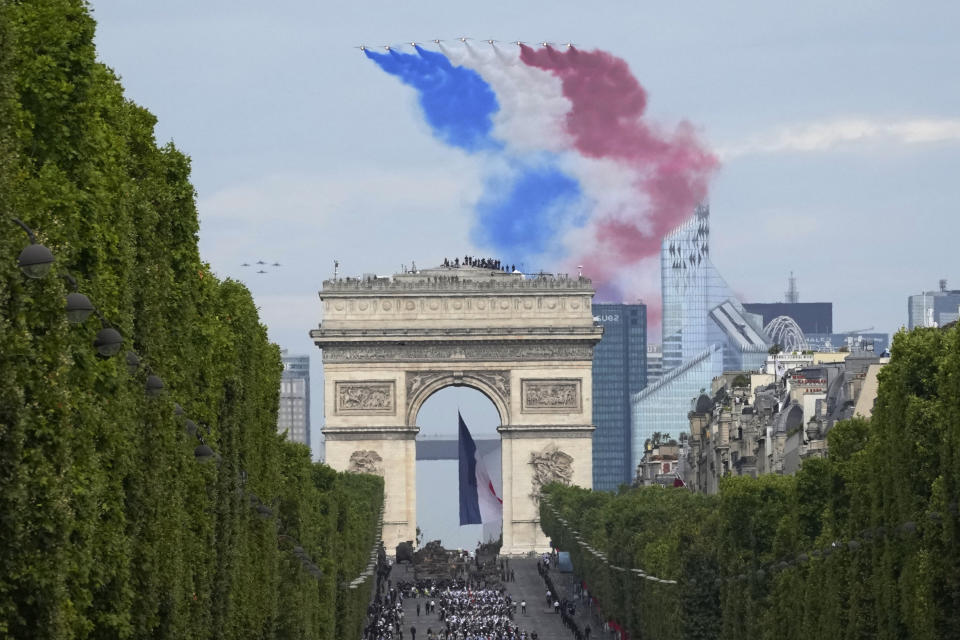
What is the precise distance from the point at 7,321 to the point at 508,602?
2927 inches

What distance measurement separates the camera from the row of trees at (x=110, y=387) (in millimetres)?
22734

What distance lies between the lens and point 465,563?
11306 cm

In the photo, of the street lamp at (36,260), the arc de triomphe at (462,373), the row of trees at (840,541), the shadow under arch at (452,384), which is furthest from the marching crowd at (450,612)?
the street lamp at (36,260)

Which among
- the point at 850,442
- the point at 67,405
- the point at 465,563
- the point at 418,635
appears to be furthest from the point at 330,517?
the point at 67,405

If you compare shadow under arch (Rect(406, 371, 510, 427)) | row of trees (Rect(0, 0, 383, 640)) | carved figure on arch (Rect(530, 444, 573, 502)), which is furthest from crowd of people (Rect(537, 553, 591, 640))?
row of trees (Rect(0, 0, 383, 640))

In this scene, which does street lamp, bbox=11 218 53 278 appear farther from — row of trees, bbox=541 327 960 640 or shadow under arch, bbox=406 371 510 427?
shadow under arch, bbox=406 371 510 427

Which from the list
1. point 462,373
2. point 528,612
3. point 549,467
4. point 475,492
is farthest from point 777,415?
point 475,492

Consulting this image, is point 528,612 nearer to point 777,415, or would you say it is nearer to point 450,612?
point 450,612

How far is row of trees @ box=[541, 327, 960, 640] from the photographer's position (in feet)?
131

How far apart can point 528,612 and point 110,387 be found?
68.8m

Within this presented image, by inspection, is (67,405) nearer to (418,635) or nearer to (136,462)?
(136,462)

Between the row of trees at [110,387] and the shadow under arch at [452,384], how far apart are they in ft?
244

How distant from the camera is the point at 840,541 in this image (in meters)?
50.5

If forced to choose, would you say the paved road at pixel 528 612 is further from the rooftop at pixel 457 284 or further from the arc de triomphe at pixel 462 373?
the rooftop at pixel 457 284
